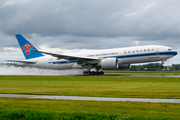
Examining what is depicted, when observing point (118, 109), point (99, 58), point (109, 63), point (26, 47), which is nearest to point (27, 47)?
point (26, 47)

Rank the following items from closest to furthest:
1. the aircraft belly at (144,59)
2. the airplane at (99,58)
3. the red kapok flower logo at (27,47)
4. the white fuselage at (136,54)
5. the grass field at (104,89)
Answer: the grass field at (104,89), the white fuselage at (136,54), the aircraft belly at (144,59), the airplane at (99,58), the red kapok flower logo at (27,47)

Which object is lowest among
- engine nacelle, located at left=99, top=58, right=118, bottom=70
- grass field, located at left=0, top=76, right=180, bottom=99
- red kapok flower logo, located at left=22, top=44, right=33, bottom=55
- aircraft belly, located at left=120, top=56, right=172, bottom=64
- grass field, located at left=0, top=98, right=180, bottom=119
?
grass field, located at left=0, top=98, right=180, bottom=119

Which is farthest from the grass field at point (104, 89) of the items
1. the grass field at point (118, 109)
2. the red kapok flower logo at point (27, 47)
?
the red kapok flower logo at point (27, 47)

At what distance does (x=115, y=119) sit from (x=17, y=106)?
18.2ft

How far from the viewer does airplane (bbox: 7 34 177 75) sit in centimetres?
4069

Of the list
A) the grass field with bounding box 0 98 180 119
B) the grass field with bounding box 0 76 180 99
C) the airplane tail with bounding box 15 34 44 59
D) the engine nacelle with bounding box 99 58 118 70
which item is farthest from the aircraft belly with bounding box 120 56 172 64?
the grass field with bounding box 0 98 180 119

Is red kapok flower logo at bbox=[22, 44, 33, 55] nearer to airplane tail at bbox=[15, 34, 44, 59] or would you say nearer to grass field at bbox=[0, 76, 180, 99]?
airplane tail at bbox=[15, 34, 44, 59]

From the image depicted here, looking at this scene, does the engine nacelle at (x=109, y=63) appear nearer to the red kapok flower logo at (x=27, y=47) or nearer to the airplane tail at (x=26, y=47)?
the airplane tail at (x=26, y=47)

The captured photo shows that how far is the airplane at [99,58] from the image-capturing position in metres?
40.7

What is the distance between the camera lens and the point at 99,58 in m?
45.0

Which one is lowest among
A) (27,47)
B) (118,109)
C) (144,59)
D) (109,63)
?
(118,109)

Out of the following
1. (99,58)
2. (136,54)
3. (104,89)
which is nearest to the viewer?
(104,89)

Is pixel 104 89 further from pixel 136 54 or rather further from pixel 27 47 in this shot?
pixel 27 47

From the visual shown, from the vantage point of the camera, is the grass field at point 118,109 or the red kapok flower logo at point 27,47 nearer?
the grass field at point 118,109
